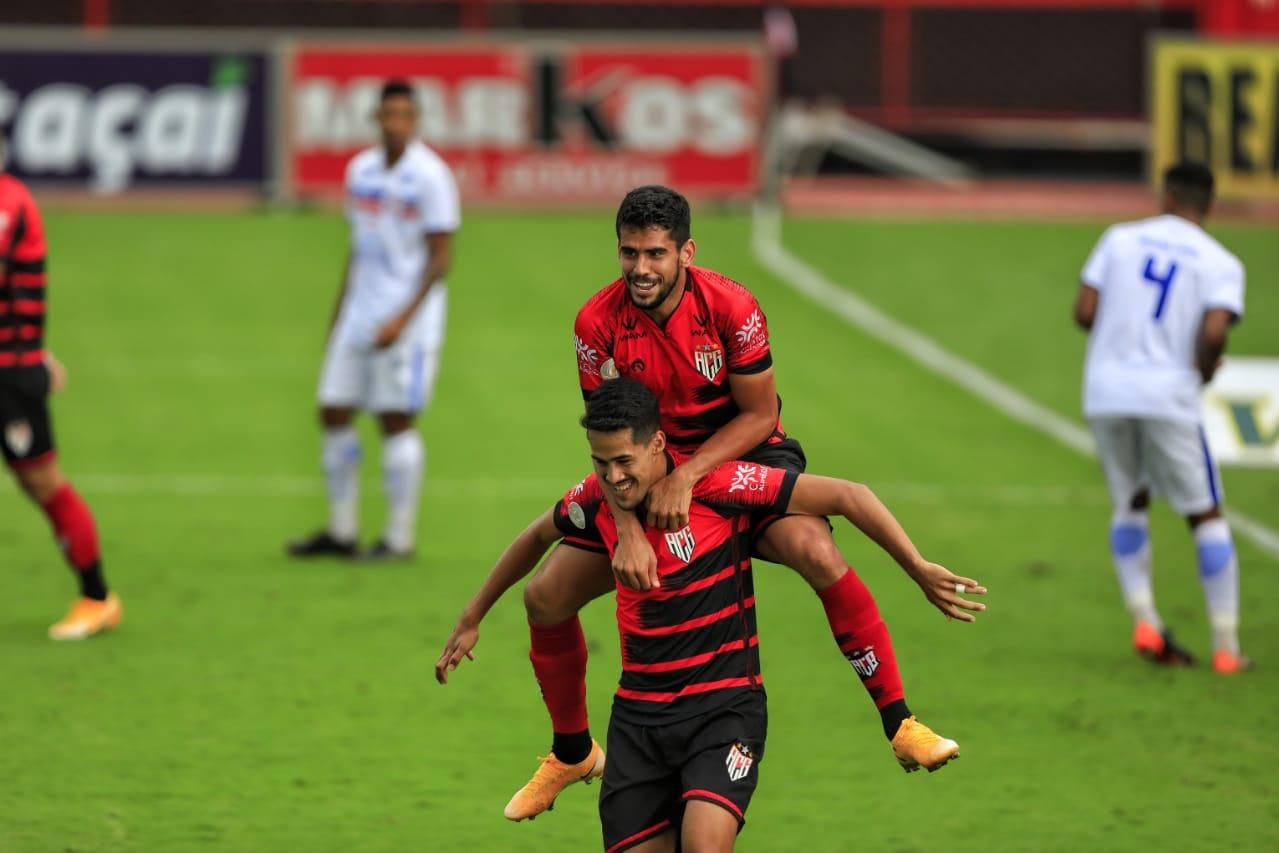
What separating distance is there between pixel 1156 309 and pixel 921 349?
9.97 metres

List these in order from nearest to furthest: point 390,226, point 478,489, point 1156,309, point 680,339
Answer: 1. point 680,339
2. point 1156,309
3. point 390,226
4. point 478,489

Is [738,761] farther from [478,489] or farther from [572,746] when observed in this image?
[478,489]

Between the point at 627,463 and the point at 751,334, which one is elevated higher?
the point at 751,334

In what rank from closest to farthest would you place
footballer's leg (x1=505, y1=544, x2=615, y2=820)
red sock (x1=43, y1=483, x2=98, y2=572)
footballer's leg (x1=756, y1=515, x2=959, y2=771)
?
footballer's leg (x1=756, y1=515, x2=959, y2=771) < footballer's leg (x1=505, y1=544, x2=615, y2=820) < red sock (x1=43, y1=483, x2=98, y2=572)

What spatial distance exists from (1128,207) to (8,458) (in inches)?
876

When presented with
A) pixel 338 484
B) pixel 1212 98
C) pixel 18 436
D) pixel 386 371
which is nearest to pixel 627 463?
pixel 18 436

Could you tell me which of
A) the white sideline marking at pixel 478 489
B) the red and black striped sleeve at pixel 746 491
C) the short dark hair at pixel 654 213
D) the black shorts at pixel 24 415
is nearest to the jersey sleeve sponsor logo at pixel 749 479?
the red and black striped sleeve at pixel 746 491

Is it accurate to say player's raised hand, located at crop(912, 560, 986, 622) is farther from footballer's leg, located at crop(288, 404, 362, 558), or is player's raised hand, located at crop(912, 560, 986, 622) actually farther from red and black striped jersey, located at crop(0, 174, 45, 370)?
footballer's leg, located at crop(288, 404, 362, 558)

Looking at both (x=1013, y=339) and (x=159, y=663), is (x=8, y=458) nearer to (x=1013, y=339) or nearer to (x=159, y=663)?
(x=159, y=663)

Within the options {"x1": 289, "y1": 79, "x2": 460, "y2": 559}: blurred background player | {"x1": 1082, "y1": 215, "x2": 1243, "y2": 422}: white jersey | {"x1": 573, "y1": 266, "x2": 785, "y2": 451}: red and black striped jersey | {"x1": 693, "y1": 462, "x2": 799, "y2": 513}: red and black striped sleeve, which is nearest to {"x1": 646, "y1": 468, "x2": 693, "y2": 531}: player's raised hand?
{"x1": 693, "y1": 462, "x2": 799, "y2": 513}: red and black striped sleeve

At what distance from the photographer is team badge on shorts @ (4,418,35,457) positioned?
9.42m

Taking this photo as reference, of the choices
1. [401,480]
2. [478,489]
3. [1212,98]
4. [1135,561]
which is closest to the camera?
[1135,561]

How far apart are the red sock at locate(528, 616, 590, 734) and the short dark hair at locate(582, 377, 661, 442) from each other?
0.94 m

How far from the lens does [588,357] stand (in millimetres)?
6117
